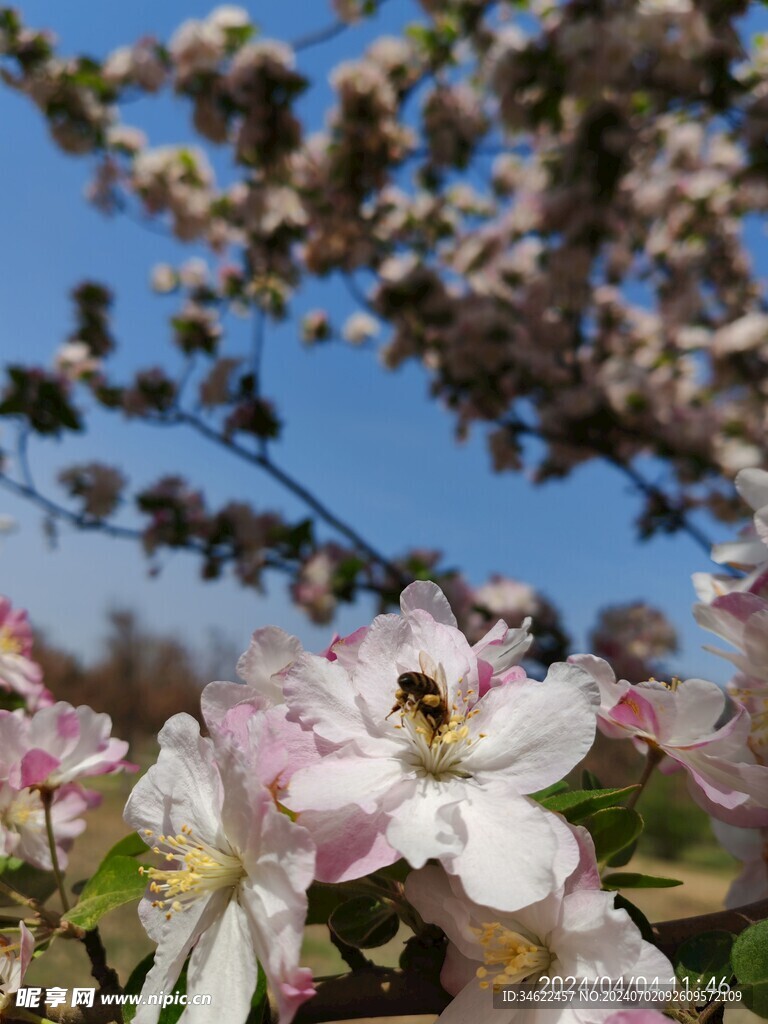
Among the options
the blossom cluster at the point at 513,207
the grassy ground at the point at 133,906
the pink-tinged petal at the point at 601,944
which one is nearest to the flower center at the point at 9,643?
the grassy ground at the point at 133,906

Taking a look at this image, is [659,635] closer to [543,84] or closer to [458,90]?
[543,84]

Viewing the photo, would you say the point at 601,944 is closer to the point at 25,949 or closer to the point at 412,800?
the point at 412,800

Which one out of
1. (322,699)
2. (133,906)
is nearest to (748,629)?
(322,699)

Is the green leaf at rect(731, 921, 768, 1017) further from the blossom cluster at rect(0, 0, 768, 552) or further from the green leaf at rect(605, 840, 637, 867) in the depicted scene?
the blossom cluster at rect(0, 0, 768, 552)

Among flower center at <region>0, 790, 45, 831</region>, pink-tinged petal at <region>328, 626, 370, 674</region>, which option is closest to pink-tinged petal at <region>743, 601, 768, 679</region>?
pink-tinged petal at <region>328, 626, 370, 674</region>

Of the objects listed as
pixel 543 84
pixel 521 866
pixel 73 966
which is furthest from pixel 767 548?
pixel 543 84

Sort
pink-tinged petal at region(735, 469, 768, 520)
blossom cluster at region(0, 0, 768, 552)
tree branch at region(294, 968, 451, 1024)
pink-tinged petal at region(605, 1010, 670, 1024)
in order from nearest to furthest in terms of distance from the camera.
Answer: pink-tinged petal at region(605, 1010, 670, 1024)
tree branch at region(294, 968, 451, 1024)
pink-tinged petal at region(735, 469, 768, 520)
blossom cluster at region(0, 0, 768, 552)
